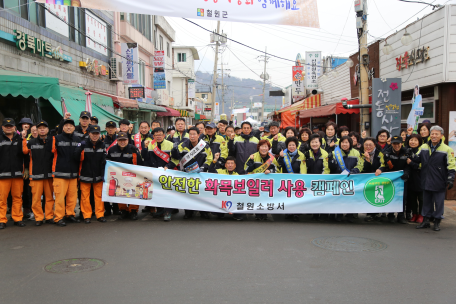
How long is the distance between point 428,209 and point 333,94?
584 inches

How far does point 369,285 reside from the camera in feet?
14.2

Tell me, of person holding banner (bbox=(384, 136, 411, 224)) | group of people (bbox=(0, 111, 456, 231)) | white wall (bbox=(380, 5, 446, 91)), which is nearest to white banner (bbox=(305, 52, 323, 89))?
white wall (bbox=(380, 5, 446, 91))

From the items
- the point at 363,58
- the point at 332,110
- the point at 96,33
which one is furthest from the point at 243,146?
the point at 96,33

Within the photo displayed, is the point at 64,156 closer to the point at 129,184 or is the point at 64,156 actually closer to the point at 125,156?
the point at 125,156

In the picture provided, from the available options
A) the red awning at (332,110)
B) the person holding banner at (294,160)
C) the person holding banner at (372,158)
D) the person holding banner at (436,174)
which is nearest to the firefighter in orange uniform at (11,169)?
the person holding banner at (294,160)

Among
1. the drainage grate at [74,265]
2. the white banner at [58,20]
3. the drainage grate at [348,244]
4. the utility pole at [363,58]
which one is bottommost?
the drainage grate at [348,244]

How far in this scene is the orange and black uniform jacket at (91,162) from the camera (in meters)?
7.36

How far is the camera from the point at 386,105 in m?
10.6

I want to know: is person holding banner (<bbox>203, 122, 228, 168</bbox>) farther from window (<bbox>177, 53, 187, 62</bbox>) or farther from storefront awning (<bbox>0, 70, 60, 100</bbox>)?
window (<bbox>177, 53, 187, 62</bbox>)

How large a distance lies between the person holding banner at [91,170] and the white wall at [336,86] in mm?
13957

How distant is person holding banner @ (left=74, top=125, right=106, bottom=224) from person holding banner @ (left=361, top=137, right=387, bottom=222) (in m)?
5.20

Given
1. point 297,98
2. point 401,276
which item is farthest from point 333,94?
point 401,276

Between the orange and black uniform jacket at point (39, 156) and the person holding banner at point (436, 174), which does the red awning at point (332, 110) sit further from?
the orange and black uniform jacket at point (39, 156)

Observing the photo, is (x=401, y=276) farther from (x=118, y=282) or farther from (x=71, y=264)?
(x=71, y=264)
